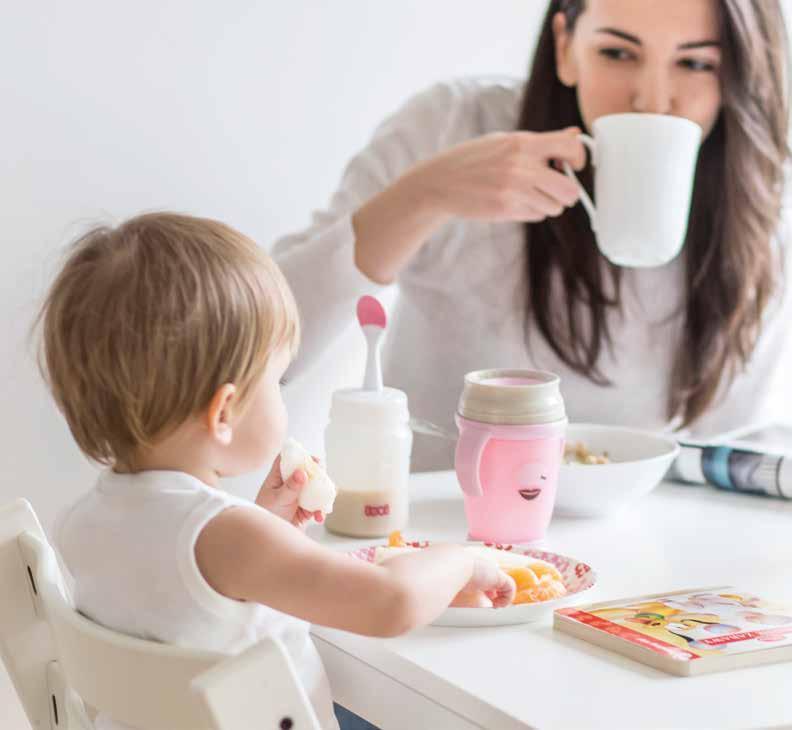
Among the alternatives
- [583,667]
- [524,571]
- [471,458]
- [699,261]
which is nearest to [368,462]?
[471,458]

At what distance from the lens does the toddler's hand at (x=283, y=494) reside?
0.94 meters

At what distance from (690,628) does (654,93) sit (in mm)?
810

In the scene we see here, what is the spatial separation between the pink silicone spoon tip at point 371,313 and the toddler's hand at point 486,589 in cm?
32

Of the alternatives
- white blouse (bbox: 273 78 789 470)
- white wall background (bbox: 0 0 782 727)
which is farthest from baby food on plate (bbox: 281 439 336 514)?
white wall background (bbox: 0 0 782 727)

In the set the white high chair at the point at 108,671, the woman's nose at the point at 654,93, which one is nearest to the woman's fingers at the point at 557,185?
the woman's nose at the point at 654,93

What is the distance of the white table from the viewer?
2.26ft

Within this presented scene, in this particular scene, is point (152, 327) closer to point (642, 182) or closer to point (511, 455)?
point (511, 455)

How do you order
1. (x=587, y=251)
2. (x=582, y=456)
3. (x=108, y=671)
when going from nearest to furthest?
1. (x=108, y=671)
2. (x=582, y=456)
3. (x=587, y=251)

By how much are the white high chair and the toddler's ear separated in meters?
0.15

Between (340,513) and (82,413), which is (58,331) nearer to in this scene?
(82,413)

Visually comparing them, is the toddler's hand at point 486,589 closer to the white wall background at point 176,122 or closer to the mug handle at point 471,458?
the mug handle at point 471,458

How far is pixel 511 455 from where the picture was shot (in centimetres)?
103

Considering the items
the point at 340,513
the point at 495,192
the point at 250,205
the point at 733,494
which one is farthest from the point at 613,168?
the point at 250,205

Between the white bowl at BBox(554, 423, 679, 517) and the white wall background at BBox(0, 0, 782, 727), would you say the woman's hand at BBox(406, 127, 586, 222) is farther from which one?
the white wall background at BBox(0, 0, 782, 727)
